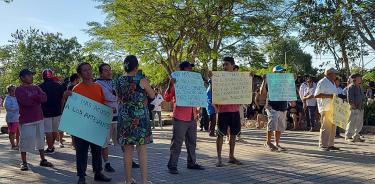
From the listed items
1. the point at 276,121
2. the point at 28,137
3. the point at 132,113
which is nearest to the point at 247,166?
→ the point at 276,121

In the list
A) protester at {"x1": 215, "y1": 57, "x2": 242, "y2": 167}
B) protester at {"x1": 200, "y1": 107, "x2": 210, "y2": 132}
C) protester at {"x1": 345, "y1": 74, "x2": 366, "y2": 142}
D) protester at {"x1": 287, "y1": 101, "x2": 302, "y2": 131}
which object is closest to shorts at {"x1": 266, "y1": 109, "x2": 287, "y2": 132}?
protester at {"x1": 215, "y1": 57, "x2": 242, "y2": 167}

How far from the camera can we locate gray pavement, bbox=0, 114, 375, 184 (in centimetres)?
712

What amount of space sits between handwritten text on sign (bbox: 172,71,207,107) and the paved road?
1.16 metres

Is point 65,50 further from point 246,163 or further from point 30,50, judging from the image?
point 246,163

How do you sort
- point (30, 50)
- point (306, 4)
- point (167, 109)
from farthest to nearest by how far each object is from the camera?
point (30, 50), point (167, 109), point (306, 4)

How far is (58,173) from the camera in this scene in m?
7.92

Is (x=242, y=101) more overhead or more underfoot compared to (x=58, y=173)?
more overhead

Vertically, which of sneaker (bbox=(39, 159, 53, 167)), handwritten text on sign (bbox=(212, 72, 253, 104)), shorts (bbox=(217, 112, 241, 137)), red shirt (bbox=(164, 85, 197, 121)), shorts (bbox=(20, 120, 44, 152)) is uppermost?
handwritten text on sign (bbox=(212, 72, 253, 104))

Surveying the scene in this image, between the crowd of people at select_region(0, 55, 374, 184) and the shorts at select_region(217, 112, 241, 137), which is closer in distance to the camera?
the crowd of people at select_region(0, 55, 374, 184)

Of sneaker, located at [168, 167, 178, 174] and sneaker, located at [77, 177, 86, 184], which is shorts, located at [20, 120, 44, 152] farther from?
sneaker, located at [168, 167, 178, 174]

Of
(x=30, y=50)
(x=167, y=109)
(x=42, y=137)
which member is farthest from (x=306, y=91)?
(x=30, y=50)

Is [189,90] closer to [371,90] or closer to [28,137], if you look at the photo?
[28,137]

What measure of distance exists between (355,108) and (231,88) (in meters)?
4.54

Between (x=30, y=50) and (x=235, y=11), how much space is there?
1758 inches
